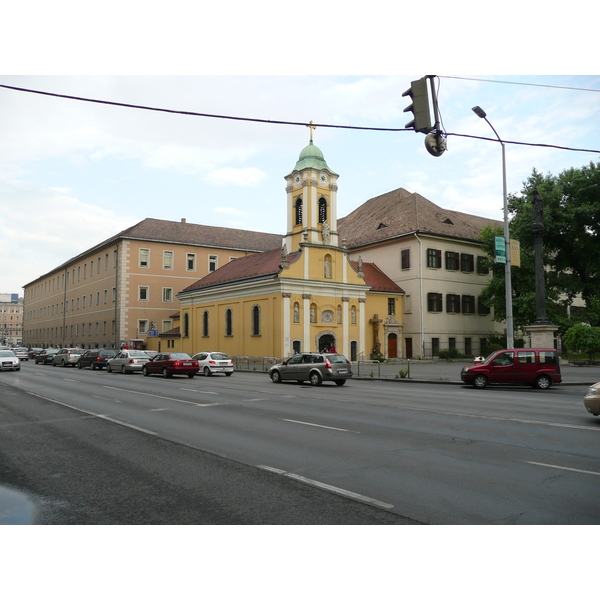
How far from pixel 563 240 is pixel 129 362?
3575 cm

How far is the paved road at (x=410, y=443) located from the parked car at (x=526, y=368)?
12.5ft

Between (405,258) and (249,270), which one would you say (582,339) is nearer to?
(405,258)

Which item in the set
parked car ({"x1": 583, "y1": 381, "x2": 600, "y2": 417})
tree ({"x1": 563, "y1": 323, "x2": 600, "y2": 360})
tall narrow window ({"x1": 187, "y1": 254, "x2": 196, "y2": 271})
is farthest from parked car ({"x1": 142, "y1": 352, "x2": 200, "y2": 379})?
tall narrow window ({"x1": 187, "y1": 254, "x2": 196, "y2": 271})

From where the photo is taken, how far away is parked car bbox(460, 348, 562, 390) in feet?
75.7

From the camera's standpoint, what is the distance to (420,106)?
1091cm

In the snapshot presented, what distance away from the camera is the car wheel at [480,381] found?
78.9ft

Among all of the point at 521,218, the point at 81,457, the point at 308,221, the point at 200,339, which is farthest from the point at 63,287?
the point at 81,457

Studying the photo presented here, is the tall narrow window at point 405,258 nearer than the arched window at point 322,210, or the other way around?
the arched window at point 322,210

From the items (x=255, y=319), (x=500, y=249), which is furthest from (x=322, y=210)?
(x=500, y=249)

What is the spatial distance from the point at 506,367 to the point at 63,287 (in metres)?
81.8

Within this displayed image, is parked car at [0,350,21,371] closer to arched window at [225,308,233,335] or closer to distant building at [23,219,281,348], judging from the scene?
arched window at [225,308,233,335]

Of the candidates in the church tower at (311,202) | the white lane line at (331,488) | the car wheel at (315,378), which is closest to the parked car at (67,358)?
the church tower at (311,202)

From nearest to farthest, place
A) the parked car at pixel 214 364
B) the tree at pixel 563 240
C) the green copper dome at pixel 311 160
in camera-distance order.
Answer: the parked car at pixel 214 364 < the tree at pixel 563 240 < the green copper dome at pixel 311 160

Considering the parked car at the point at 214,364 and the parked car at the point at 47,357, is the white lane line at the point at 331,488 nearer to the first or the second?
the parked car at the point at 214,364
